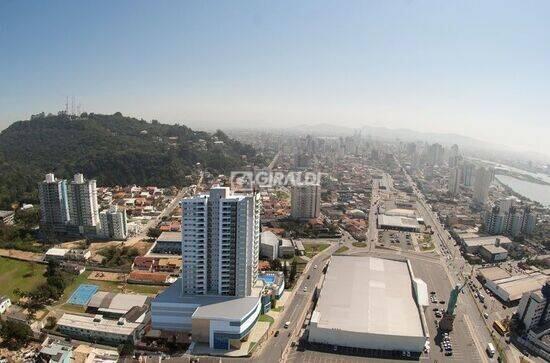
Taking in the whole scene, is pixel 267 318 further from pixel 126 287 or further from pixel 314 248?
pixel 314 248

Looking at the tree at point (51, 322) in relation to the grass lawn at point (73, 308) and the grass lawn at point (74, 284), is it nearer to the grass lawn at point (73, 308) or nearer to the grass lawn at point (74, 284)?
the grass lawn at point (73, 308)

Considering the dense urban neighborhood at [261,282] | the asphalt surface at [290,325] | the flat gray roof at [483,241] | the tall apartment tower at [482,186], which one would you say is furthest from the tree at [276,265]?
the tall apartment tower at [482,186]

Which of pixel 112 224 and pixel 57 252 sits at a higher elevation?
pixel 112 224

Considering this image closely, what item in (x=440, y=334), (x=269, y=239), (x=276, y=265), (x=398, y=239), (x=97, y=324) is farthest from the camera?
(x=398, y=239)

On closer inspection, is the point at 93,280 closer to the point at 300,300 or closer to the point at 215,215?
the point at 215,215

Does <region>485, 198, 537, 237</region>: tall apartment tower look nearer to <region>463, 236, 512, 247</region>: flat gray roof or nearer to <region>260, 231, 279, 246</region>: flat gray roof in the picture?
<region>463, 236, 512, 247</region>: flat gray roof

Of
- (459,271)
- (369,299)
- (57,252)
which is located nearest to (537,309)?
(459,271)
